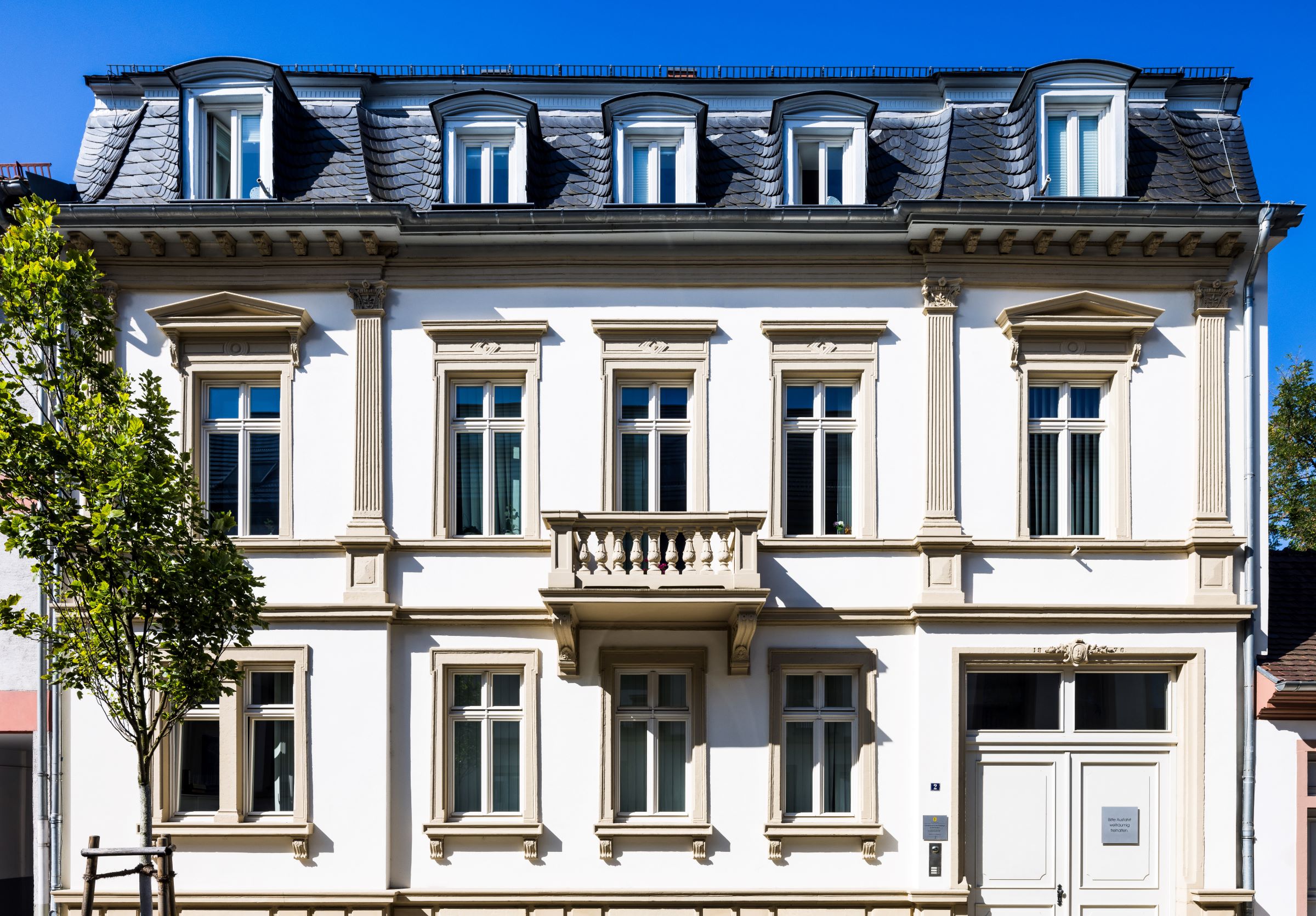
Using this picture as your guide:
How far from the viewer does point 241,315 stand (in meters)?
11.8

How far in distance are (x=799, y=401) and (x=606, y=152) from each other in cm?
383

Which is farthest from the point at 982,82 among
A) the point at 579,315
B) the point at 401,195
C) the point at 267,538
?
the point at 267,538

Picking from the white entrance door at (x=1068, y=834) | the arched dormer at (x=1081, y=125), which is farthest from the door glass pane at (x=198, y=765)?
the arched dormer at (x=1081, y=125)

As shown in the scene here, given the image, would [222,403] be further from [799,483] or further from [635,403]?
[799,483]

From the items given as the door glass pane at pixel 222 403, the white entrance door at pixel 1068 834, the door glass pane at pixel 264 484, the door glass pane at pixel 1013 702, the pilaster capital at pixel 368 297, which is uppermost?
the pilaster capital at pixel 368 297

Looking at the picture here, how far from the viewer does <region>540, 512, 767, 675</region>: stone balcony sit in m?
10.7

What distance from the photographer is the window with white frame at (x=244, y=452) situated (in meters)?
11.9

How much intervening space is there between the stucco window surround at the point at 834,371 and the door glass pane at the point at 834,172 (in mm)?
1680

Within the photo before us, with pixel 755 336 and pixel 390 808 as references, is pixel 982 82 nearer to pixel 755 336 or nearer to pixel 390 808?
pixel 755 336

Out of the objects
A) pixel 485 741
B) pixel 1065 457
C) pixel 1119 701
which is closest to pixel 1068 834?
pixel 1119 701

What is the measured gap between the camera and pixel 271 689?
11.6 m

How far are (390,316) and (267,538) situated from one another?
289 cm

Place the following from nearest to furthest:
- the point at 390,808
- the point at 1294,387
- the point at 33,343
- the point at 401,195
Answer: the point at 33,343 < the point at 390,808 < the point at 401,195 < the point at 1294,387

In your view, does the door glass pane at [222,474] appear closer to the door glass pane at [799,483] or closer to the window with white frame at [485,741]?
the window with white frame at [485,741]
